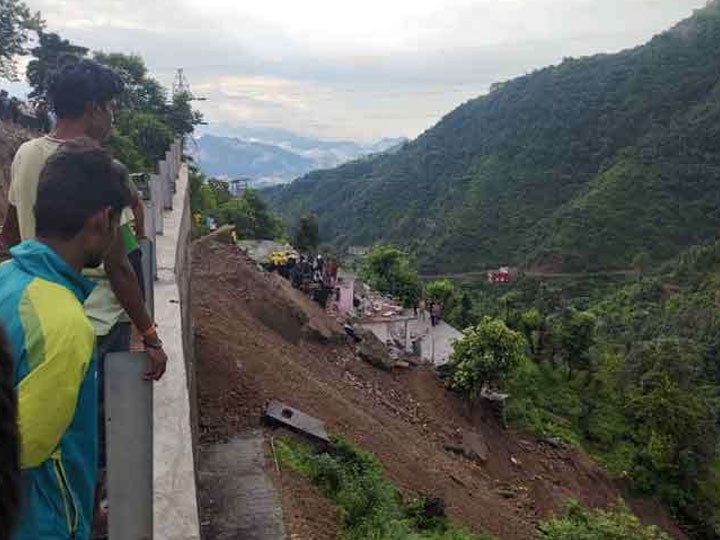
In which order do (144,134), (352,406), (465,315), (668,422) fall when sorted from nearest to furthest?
1. (352,406)
2. (144,134)
3. (668,422)
4. (465,315)

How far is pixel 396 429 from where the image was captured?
36.3ft

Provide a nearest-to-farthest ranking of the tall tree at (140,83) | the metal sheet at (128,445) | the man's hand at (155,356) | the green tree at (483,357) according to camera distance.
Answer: the metal sheet at (128,445), the man's hand at (155,356), the green tree at (483,357), the tall tree at (140,83)

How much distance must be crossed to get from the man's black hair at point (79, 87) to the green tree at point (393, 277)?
87.7 feet

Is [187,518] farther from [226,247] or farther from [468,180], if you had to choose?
[468,180]

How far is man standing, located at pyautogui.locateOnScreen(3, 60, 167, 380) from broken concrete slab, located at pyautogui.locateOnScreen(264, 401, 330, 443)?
3861mm

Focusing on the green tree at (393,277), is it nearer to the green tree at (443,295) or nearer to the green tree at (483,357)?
the green tree at (443,295)

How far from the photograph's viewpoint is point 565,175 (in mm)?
75938

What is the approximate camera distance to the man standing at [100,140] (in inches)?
107

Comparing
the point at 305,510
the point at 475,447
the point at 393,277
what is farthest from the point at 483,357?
the point at 393,277

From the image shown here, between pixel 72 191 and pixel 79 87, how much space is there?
140 cm

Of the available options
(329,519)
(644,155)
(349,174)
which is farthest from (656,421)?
(349,174)

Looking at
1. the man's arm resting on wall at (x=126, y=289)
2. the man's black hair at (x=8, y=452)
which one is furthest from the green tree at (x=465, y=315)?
the man's black hair at (x=8, y=452)

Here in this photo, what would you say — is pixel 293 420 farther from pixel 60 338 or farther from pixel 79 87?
pixel 60 338

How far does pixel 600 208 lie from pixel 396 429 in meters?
58.9
